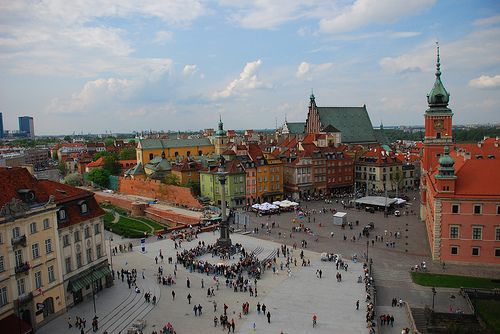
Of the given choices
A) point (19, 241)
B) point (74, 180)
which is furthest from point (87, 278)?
point (74, 180)

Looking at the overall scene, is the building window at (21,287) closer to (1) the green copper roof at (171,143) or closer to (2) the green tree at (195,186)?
(2) the green tree at (195,186)

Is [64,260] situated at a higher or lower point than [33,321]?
higher

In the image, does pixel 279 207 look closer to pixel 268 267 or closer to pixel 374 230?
pixel 374 230

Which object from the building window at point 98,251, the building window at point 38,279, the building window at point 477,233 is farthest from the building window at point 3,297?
the building window at point 477,233

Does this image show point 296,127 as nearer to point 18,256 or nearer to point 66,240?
point 66,240

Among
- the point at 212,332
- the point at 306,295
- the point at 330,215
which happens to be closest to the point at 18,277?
the point at 212,332

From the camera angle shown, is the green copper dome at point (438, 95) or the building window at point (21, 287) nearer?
the building window at point (21, 287)

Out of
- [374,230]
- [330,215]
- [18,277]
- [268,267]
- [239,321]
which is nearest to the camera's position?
[18,277]
